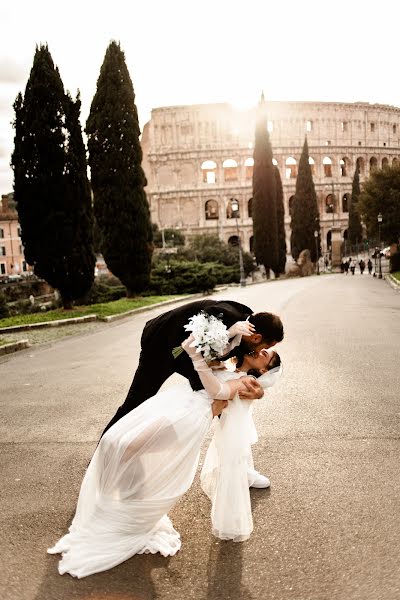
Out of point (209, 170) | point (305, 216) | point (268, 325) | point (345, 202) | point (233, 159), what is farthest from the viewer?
point (345, 202)

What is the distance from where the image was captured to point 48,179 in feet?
65.5

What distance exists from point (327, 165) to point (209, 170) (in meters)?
18.8

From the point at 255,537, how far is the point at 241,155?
292 feet

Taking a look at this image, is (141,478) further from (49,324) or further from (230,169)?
(230,169)

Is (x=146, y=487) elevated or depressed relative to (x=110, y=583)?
elevated

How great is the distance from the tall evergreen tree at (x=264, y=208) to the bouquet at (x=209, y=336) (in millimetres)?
50522

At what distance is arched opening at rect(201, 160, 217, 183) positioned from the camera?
9012 centimetres

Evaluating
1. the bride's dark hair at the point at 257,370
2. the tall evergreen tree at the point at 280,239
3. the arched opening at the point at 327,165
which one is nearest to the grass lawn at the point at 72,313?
the bride's dark hair at the point at 257,370

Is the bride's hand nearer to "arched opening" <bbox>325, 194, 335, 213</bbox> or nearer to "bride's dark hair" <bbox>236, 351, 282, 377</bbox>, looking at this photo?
"bride's dark hair" <bbox>236, 351, 282, 377</bbox>

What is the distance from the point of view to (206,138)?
9012 cm

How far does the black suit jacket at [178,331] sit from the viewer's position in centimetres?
360

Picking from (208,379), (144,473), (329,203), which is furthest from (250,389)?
(329,203)

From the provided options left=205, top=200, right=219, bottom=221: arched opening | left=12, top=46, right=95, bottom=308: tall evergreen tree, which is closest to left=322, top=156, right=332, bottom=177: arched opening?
left=205, top=200, right=219, bottom=221: arched opening

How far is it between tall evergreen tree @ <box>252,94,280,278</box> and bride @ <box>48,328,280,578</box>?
166 ft
